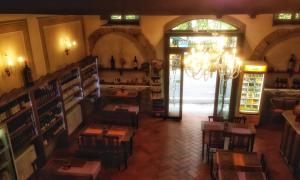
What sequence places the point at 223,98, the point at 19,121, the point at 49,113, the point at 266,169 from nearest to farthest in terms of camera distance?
1. the point at 266,169
2. the point at 19,121
3. the point at 49,113
4. the point at 223,98

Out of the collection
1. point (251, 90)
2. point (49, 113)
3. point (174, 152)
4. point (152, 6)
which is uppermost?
point (152, 6)

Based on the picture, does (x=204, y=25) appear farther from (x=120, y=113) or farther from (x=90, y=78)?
(x=90, y=78)

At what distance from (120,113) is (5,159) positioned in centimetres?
348

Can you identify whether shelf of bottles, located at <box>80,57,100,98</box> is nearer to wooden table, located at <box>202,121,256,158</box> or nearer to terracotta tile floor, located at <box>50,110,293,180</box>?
terracotta tile floor, located at <box>50,110,293,180</box>

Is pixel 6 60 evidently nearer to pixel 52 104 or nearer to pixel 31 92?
pixel 31 92

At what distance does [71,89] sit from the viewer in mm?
7871

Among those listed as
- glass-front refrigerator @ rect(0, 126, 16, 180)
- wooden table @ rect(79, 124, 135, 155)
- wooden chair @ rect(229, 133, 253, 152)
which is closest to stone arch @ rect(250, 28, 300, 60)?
wooden chair @ rect(229, 133, 253, 152)

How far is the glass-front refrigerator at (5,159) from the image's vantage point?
194 inches

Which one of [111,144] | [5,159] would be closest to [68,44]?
[111,144]

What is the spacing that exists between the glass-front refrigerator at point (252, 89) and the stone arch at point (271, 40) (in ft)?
1.59

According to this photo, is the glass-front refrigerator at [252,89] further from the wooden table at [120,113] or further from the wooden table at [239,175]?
the wooden table at [239,175]

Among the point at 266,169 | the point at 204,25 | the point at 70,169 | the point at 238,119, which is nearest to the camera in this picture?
the point at 266,169

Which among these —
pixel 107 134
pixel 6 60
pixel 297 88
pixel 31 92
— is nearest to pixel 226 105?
pixel 297 88

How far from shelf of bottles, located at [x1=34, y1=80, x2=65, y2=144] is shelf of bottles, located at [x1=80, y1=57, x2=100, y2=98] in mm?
1490
